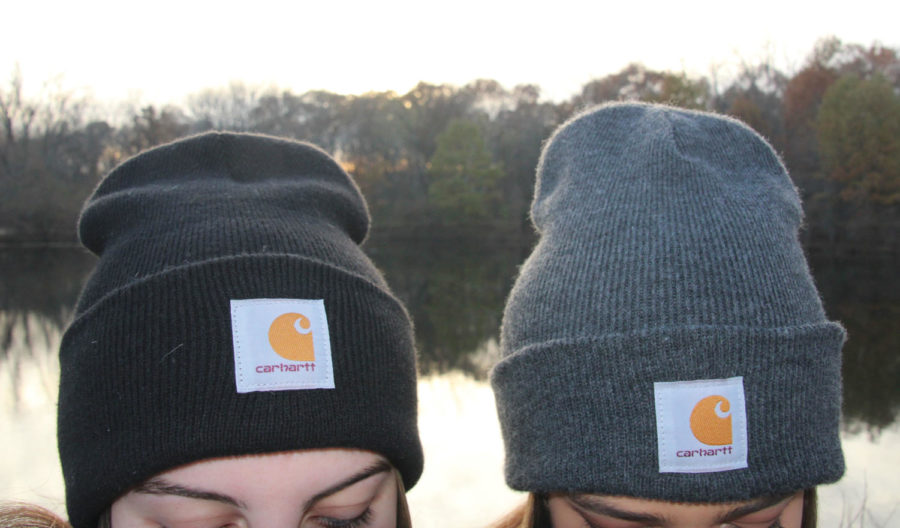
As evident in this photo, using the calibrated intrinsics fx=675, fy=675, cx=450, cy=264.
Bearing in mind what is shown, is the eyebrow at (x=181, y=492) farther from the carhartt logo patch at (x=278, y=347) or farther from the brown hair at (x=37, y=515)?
the brown hair at (x=37, y=515)

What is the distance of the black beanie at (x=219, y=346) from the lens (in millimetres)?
1431

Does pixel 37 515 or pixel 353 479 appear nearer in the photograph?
pixel 353 479

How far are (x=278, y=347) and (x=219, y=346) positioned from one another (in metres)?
0.12

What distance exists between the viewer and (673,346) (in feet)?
4.78

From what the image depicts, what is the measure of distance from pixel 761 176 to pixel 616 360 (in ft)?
2.23

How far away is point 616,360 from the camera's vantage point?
4.89ft

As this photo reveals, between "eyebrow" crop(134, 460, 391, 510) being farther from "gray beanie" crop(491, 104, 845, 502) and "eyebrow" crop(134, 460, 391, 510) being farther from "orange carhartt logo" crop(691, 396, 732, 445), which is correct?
"orange carhartt logo" crop(691, 396, 732, 445)

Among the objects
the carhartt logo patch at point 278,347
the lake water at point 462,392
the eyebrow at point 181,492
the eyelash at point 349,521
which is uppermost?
the carhartt logo patch at point 278,347

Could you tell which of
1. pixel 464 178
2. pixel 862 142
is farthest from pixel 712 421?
pixel 464 178

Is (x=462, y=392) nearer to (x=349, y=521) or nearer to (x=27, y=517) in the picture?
(x=27, y=517)

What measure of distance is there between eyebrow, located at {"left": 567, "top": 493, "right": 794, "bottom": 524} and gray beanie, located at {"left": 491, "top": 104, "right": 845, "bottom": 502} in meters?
0.04

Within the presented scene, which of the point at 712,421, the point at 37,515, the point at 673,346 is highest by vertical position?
the point at 673,346

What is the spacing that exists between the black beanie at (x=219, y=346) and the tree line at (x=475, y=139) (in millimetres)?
10414

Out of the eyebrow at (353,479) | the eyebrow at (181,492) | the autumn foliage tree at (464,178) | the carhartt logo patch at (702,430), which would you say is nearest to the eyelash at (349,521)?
the eyebrow at (353,479)
